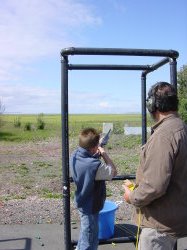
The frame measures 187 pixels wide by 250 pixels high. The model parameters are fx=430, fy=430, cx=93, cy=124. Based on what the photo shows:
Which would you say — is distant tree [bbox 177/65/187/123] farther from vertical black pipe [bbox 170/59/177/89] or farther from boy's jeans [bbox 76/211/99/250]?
boy's jeans [bbox 76/211/99/250]

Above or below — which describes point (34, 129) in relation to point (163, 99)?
above

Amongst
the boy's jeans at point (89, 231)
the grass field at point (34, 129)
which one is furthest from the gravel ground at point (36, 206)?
the boy's jeans at point (89, 231)

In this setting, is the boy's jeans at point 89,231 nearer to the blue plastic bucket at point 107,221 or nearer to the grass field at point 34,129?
the blue plastic bucket at point 107,221

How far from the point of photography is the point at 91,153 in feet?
14.1

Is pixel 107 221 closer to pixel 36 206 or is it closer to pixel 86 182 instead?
pixel 86 182

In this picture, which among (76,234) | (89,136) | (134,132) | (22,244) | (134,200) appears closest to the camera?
(134,200)

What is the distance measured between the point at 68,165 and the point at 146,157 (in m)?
1.73

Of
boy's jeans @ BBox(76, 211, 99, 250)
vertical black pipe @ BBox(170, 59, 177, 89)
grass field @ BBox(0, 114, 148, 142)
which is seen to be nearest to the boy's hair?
boy's jeans @ BBox(76, 211, 99, 250)

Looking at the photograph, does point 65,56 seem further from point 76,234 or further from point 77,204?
point 76,234

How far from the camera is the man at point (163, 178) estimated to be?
2732 mm

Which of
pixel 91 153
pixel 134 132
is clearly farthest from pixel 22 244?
pixel 134 132

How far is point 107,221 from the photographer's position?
5379 mm

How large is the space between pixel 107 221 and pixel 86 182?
4.47ft

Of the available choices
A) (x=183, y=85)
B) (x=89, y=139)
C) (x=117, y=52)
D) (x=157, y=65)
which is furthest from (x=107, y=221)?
(x=183, y=85)
